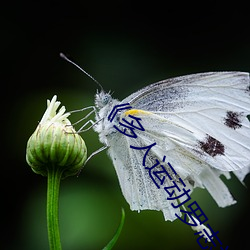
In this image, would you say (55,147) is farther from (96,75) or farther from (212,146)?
(96,75)

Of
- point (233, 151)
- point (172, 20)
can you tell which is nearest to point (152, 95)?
point (233, 151)

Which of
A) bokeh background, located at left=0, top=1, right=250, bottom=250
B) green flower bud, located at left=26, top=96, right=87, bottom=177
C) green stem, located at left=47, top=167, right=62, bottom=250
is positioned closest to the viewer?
green stem, located at left=47, top=167, right=62, bottom=250

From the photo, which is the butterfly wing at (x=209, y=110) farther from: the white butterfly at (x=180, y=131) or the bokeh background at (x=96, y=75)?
the bokeh background at (x=96, y=75)

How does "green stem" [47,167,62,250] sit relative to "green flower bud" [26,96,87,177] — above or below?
below

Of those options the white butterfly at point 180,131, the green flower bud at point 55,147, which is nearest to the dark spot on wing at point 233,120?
the white butterfly at point 180,131

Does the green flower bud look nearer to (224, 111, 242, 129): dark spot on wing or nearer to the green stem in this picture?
the green stem

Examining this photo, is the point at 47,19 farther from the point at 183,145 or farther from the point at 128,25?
the point at 183,145

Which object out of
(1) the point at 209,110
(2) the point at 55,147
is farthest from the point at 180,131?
(2) the point at 55,147

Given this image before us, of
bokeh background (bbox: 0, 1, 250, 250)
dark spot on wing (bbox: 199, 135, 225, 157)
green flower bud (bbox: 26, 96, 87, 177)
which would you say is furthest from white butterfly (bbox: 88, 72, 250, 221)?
bokeh background (bbox: 0, 1, 250, 250)
